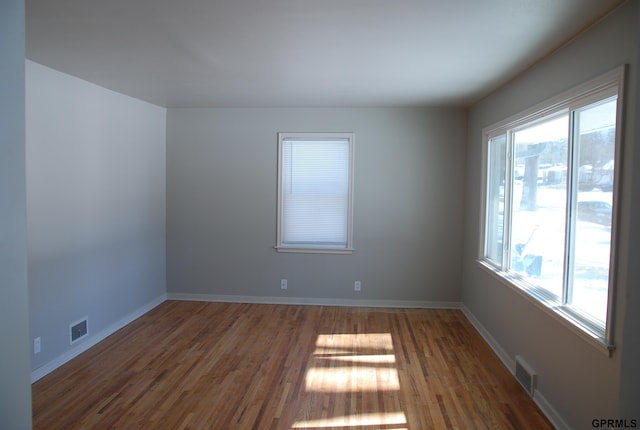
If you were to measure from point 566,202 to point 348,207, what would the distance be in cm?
295

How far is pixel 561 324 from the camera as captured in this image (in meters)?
2.71

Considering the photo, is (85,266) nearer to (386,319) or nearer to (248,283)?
(248,283)

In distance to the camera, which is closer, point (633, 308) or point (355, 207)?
point (633, 308)

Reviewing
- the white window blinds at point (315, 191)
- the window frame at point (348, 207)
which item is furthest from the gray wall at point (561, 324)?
the white window blinds at point (315, 191)

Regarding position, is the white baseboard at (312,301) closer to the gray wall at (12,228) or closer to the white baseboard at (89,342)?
the white baseboard at (89,342)

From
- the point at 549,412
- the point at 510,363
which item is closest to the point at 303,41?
the point at 549,412

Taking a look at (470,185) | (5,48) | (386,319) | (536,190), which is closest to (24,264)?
(5,48)

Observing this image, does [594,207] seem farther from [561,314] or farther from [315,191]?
[315,191]

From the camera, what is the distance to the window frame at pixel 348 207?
5359 millimetres

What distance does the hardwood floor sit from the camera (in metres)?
2.82

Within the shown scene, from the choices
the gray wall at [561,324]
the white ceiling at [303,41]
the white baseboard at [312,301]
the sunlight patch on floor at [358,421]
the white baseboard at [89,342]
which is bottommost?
the sunlight patch on floor at [358,421]

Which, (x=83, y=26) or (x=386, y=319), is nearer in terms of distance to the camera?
(x=83, y=26)

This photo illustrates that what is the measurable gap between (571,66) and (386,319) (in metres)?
3.26

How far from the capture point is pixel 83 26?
2.52 meters
